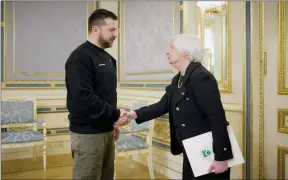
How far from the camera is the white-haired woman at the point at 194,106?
62.6 inches

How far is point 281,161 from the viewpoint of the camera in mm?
2787

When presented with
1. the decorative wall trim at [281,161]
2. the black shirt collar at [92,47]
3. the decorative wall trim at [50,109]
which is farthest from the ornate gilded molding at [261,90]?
the decorative wall trim at [50,109]

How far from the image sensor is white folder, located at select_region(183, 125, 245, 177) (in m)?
1.64

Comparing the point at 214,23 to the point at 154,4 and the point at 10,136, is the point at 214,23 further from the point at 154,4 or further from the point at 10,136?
the point at 10,136

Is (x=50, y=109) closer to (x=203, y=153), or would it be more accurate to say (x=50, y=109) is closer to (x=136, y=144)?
(x=136, y=144)

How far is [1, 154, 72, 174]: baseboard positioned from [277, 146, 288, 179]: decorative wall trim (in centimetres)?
293

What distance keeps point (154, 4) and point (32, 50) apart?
2.10 metres

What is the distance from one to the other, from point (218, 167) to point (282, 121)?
4.79 feet

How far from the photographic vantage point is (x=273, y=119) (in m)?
2.86

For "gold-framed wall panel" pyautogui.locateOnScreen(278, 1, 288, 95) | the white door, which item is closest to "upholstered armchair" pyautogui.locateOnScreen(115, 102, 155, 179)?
the white door

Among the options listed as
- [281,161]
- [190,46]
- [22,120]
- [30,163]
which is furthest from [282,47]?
[30,163]

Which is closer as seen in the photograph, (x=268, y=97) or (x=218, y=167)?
(x=218, y=167)

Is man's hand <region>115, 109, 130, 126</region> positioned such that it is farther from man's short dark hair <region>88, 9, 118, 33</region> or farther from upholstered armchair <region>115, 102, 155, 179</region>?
upholstered armchair <region>115, 102, 155, 179</region>

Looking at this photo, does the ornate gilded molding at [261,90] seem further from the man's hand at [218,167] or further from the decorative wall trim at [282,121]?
the man's hand at [218,167]
